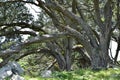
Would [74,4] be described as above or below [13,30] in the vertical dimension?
above

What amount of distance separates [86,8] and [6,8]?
5.46 m

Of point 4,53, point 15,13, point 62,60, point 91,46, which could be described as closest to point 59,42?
point 62,60

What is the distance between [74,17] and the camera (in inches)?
555

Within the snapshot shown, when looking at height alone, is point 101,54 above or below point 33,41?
below

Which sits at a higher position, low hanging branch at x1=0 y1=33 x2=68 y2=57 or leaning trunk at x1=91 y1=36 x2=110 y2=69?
low hanging branch at x1=0 y1=33 x2=68 y2=57

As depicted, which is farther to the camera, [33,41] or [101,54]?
[101,54]

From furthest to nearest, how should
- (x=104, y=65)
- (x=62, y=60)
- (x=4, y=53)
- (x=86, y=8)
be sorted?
(x=86, y=8) < (x=62, y=60) < (x=104, y=65) < (x=4, y=53)

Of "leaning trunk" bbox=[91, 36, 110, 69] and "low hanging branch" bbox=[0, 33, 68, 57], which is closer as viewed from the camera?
"low hanging branch" bbox=[0, 33, 68, 57]

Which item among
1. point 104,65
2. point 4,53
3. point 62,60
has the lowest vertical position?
point 62,60

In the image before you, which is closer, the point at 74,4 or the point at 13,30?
the point at 74,4

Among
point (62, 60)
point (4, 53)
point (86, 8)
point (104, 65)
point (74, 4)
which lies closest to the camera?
point (4, 53)

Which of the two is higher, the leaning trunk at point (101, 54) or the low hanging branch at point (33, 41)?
the low hanging branch at point (33, 41)

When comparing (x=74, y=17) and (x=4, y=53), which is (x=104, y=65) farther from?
(x=4, y=53)

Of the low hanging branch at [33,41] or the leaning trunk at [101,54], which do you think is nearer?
the low hanging branch at [33,41]
